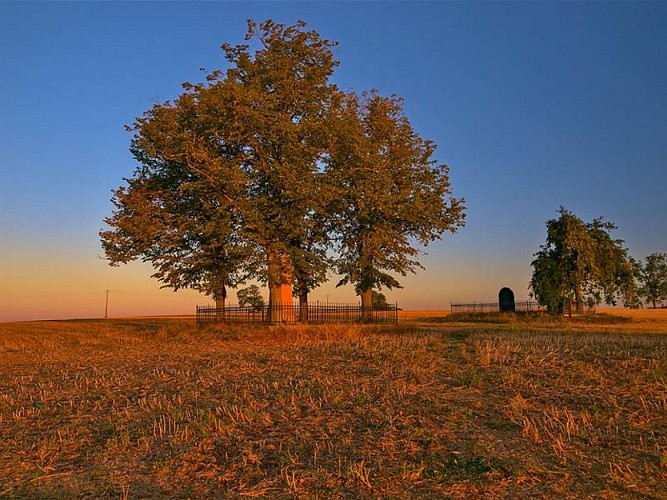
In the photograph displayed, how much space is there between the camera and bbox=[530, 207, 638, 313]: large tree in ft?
159

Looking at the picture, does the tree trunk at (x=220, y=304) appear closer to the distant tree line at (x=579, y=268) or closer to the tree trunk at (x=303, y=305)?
the tree trunk at (x=303, y=305)

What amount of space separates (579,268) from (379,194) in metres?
27.2

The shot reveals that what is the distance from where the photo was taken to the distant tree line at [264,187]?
27.1m

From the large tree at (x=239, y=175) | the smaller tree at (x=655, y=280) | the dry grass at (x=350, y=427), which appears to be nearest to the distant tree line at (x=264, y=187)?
the large tree at (x=239, y=175)

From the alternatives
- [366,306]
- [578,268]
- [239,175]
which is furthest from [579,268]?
[239,175]

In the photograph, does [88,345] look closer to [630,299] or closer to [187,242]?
[187,242]

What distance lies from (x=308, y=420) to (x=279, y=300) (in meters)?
22.9

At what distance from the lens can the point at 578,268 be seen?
1893 inches

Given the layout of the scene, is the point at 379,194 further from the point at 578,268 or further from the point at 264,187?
the point at 578,268

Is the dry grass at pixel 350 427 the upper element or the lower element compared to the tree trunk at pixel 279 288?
lower

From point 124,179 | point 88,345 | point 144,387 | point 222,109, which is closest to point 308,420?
point 144,387

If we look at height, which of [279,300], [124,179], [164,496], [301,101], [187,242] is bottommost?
[164,496]

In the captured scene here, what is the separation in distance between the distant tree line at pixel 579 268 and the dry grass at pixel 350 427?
36.5m

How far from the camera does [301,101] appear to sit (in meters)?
30.7
